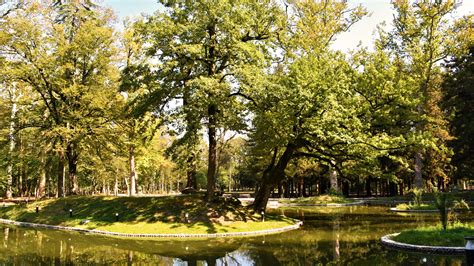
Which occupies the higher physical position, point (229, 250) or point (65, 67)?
point (65, 67)

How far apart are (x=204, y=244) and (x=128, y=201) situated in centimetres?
1306

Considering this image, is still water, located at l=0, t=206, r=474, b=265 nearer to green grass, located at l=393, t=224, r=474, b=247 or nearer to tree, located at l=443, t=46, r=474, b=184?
green grass, located at l=393, t=224, r=474, b=247

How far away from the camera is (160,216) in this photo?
89.1 ft

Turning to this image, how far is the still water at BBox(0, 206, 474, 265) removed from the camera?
52.4ft

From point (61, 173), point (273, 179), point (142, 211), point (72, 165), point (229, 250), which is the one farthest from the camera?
→ point (72, 165)

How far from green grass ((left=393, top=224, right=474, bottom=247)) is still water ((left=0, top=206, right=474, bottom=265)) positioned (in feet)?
3.97

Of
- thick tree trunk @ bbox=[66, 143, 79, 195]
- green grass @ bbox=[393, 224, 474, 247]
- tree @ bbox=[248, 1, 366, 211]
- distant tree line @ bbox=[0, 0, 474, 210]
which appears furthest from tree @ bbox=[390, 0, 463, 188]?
thick tree trunk @ bbox=[66, 143, 79, 195]

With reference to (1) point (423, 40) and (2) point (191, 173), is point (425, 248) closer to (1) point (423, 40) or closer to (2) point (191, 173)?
(2) point (191, 173)

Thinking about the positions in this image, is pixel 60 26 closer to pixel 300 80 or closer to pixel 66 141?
pixel 66 141

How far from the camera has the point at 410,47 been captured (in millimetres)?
46094

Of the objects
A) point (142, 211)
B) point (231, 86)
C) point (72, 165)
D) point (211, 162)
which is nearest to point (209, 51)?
point (231, 86)

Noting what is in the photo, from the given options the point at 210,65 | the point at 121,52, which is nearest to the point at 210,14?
the point at 210,65

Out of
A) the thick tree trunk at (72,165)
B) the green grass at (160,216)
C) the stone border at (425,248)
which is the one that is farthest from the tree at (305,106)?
the thick tree trunk at (72,165)

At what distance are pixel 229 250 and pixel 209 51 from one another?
47.2 feet
